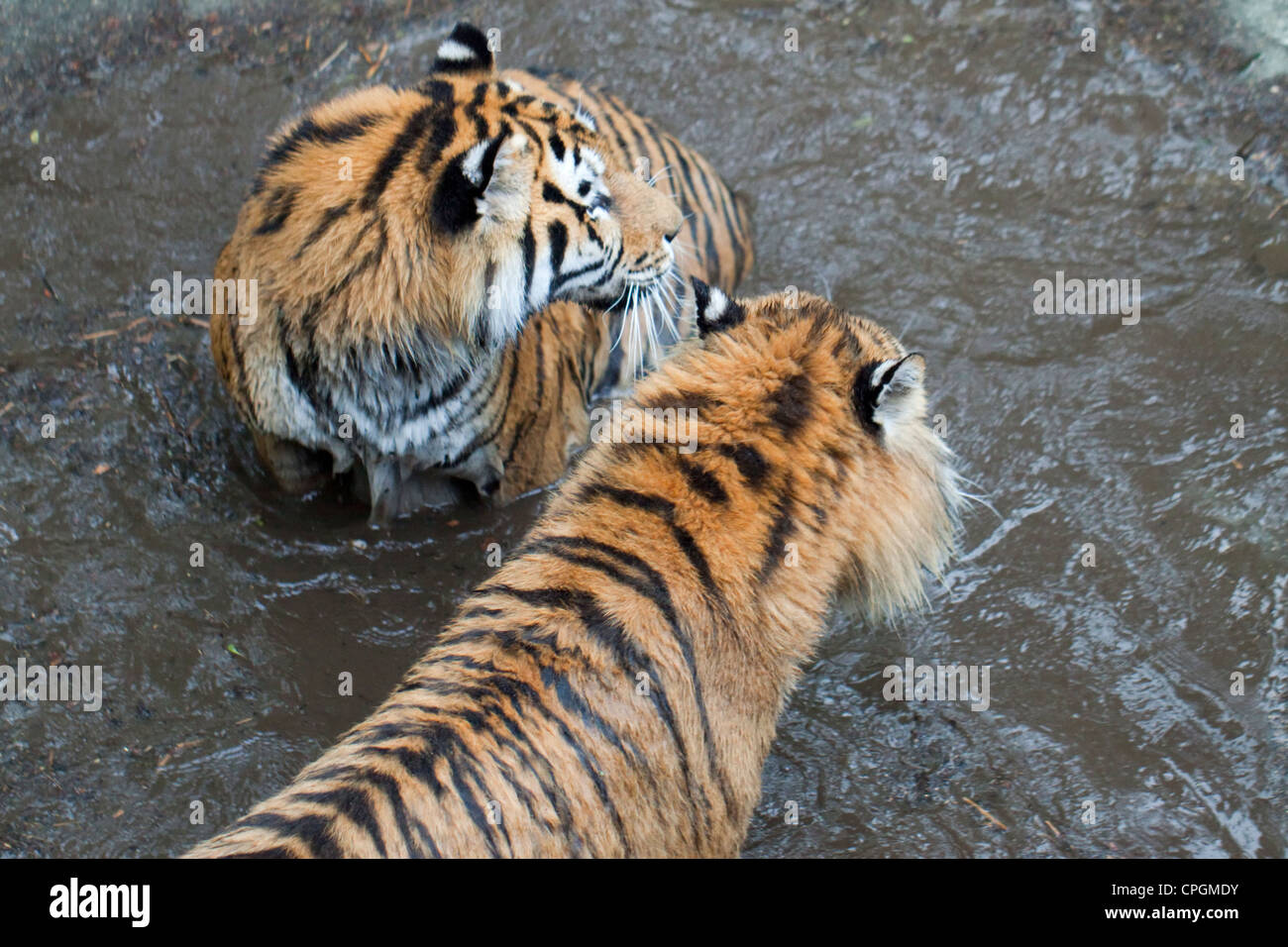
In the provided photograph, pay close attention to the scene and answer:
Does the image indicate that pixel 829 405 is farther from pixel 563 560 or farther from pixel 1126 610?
pixel 1126 610

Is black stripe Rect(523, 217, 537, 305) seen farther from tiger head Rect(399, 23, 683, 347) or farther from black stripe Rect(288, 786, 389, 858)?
black stripe Rect(288, 786, 389, 858)

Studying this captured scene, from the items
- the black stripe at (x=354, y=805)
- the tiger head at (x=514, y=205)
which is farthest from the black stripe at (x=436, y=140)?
the black stripe at (x=354, y=805)

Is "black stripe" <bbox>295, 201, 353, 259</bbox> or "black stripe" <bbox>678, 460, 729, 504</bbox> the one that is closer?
"black stripe" <bbox>678, 460, 729, 504</bbox>

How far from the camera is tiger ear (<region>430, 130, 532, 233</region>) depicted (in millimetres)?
2990

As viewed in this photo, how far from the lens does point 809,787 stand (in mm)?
3291

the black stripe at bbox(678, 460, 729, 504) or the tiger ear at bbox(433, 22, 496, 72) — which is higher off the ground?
the tiger ear at bbox(433, 22, 496, 72)

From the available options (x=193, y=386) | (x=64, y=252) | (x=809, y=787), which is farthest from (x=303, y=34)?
(x=809, y=787)

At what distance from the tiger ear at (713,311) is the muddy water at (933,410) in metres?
1.28

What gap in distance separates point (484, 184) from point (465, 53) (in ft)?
2.75

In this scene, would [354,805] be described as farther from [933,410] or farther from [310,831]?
[933,410]

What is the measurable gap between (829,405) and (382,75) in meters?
3.76

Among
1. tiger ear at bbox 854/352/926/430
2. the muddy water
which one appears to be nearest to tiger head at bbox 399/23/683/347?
the muddy water

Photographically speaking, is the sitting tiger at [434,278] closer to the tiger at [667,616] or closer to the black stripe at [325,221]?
the black stripe at [325,221]

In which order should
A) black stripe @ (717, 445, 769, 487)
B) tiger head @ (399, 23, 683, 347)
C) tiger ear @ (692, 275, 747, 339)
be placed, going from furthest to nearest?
tiger head @ (399, 23, 683, 347)
tiger ear @ (692, 275, 747, 339)
black stripe @ (717, 445, 769, 487)
